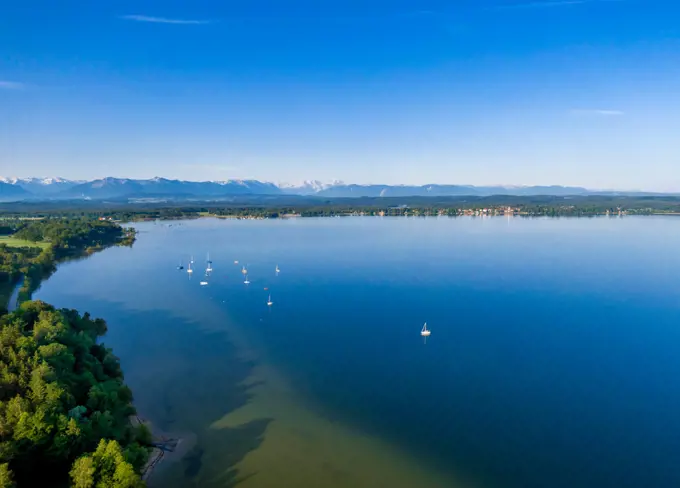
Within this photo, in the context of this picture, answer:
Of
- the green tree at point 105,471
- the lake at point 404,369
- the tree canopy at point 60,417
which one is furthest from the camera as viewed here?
the lake at point 404,369

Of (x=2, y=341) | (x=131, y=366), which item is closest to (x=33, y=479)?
(x=2, y=341)

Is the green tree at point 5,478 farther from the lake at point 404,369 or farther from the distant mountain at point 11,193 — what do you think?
the distant mountain at point 11,193

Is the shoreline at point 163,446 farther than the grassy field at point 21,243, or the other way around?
the grassy field at point 21,243

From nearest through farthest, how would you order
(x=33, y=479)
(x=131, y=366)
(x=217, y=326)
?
(x=33, y=479) < (x=131, y=366) < (x=217, y=326)

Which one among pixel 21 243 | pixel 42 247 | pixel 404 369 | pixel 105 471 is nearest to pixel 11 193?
pixel 21 243

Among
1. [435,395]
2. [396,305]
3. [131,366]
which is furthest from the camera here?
[396,305]

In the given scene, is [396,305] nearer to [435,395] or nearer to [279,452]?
[435,395]

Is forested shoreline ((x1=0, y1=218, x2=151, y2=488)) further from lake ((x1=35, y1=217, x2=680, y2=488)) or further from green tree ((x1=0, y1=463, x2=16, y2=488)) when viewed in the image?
lake ((x1=35, y1=217, x2=680, y2=488))

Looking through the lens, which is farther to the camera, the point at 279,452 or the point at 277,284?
the point at 277,284

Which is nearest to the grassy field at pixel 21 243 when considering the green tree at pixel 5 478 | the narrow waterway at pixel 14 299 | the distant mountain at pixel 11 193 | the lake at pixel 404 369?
the lake at pixel 404 369
